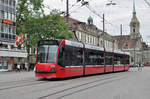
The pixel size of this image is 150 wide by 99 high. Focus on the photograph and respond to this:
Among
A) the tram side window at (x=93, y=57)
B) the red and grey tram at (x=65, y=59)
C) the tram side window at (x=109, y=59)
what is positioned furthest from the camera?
the tram side window at (x=109, y=59)

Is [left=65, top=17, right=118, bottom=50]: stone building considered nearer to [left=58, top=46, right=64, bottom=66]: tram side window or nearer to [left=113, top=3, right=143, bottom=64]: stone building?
[left=113, top=3, right=143, bottom=64]: stone building

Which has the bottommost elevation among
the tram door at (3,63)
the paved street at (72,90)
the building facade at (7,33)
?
the paved street at (72,90)

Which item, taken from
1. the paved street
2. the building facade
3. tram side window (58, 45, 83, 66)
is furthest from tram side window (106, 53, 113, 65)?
the building facade

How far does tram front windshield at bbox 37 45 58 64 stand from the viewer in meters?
18.2

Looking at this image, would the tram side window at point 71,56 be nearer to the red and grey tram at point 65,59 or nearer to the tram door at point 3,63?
the red and grey tram at point 65,59

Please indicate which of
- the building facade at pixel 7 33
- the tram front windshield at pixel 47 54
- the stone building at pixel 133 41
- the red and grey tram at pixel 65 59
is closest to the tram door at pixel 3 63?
the building facade at pixel 7 33

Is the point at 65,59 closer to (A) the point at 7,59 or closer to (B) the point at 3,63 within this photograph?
(B) the point at 3,63

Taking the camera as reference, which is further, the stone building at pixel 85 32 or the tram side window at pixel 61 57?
the stone building at pixel 85 32

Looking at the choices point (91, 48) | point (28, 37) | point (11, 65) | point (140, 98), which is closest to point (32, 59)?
point (28, 37)

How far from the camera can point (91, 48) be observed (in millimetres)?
24625

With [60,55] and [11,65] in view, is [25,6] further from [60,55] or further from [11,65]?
[60,55]

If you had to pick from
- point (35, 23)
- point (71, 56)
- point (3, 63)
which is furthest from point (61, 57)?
point (35, 23)

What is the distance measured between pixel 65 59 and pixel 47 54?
143cm

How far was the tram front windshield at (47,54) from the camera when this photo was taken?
18.2 metres
